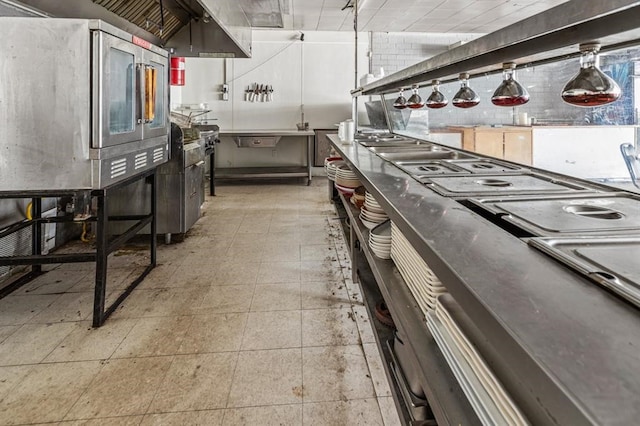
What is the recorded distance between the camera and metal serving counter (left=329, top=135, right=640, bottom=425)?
460 millimetres

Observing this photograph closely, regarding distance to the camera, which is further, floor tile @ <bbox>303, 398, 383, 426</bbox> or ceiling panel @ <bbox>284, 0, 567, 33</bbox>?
ceiling panel @ <bbox>284, 0, 567, 33</bbox>

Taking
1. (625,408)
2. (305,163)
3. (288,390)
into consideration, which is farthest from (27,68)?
(305,163)

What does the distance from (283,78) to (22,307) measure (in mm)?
6185

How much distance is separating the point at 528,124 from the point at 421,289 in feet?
22.7

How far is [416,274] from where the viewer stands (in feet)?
4.33

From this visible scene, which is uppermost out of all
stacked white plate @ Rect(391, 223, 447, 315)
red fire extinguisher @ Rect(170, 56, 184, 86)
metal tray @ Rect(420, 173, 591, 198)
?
red fire extinguisher @ Rect(170, 56, 184, 86)

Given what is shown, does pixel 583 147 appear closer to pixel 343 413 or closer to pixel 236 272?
pixel 236 272

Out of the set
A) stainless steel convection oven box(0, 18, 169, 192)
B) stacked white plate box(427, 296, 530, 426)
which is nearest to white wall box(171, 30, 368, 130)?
stainless steel convection oven box(0, 18, 169, 192)

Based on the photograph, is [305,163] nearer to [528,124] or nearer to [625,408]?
[528,124]

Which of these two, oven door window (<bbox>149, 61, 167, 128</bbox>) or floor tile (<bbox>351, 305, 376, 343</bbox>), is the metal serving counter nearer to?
floor tile (<bbox>351, 305, 376, 343</bbox>)

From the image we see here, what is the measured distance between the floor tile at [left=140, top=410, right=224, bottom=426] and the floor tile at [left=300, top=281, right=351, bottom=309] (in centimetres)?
102

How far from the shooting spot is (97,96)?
2.08 m

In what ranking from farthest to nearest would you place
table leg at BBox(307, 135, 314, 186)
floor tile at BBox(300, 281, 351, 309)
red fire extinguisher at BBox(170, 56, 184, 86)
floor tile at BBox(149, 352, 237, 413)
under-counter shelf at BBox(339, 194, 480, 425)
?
1. table leg at BBox(307, 135, 314, 186)
2. red fire extinguisher at BBox(170, 56, 184, 86)
3. floor tile at BBox(300, 281, 351, 309)
4. floor tile at BBox(149, 352, 237, 413)
5. under-counter shelf at BBox(339, 194, 480, 425)

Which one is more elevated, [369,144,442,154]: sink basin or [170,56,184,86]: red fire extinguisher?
[170,56,184,86]: red fire extinguisher
